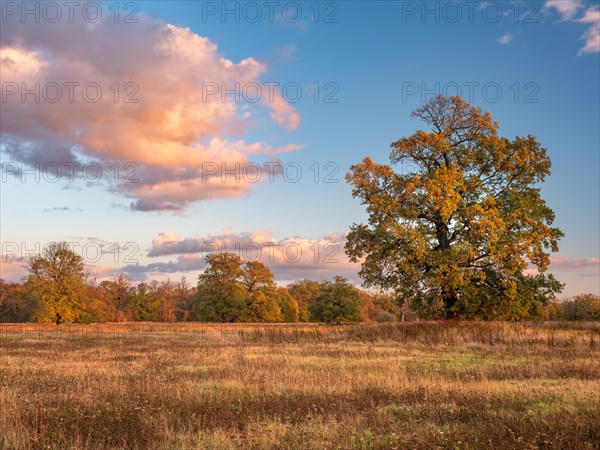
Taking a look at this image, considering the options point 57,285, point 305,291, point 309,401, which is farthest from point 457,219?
point 305,291

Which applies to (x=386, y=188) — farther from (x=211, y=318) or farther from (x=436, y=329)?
(x=211, y=318)

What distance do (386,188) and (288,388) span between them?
20.6 metres

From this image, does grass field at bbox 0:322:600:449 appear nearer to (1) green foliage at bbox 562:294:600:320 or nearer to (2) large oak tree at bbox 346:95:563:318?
(2) large oak tree at bbox 346:95:563:318

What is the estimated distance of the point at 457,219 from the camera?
99.0 ft

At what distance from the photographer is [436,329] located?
27.7 metres

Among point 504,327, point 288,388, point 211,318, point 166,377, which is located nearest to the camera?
point 288,388

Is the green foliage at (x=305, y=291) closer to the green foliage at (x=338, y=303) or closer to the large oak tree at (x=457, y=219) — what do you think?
the green foliage at (x=338, y=303)

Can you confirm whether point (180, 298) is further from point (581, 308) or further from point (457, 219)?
point (457, 219)

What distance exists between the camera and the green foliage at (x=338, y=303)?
83750mm

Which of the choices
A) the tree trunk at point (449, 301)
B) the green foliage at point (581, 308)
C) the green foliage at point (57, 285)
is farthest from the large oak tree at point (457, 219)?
the green foliage at point (581, 308)

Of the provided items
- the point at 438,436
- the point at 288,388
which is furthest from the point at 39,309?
the point at 438,436

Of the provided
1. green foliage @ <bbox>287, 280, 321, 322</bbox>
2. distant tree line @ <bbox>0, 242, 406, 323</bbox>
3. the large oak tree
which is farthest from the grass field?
green foliage @ <bbox>287, 280, 321, 322</bbox>

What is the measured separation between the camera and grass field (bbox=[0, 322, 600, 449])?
782cm

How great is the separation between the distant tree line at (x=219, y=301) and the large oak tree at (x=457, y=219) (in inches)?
55.1
